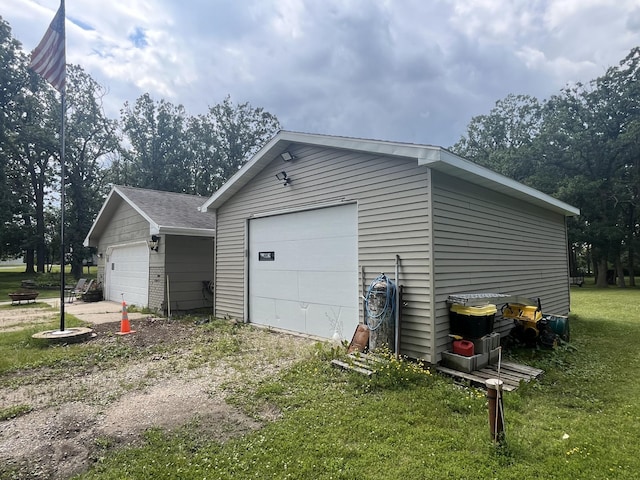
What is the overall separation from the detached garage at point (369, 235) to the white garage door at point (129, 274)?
353cm

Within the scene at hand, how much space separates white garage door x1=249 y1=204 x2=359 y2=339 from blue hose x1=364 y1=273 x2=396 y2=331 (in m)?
0.82

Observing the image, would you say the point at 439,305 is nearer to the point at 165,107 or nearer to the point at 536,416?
the point at 536,416

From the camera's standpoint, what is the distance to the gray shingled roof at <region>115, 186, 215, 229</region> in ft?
34.1

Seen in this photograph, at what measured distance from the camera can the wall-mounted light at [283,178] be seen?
23.9 ft

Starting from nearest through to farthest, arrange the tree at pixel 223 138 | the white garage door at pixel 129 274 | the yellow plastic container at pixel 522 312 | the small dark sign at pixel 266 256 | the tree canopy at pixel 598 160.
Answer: the yellow plastic container at pixel 522 312 → the small dark sign at pixel 266 256 → the white garage door at pixel 129 274 → the tree canopy at pixel 598 160 → the tree at pixel 223 138

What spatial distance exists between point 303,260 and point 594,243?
21.8 meters

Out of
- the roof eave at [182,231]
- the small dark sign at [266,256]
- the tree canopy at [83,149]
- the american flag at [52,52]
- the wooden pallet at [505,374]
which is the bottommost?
the wooden pallet at [505,374]

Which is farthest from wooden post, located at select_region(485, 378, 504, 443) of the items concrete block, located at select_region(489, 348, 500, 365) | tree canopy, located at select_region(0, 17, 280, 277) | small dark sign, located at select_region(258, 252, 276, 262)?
tree canopy, located at select_region(0, 17, 280, 277)

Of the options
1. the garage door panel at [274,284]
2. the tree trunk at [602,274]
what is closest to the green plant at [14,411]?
the garage door panel at [274,284]

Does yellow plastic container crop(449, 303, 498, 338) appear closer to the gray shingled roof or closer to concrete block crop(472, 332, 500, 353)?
concrete block crop(472, 332, 500, 353)

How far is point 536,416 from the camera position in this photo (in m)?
3.50

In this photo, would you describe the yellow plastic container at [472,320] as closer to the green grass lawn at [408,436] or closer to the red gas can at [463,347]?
the red gas can at [463,347]

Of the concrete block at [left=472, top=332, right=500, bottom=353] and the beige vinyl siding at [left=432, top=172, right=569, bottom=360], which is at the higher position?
the beige vinyl siding at [left=432, top=172, right=569, bottom=360]

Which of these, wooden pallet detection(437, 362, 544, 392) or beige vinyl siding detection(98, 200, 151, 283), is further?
beige vinyl siding detection(98, 200, 151, 283)
